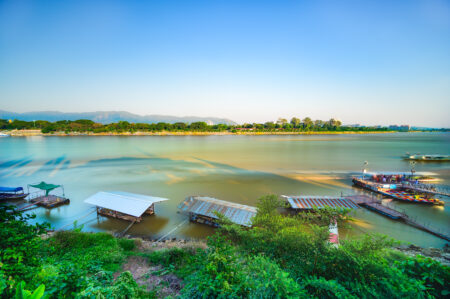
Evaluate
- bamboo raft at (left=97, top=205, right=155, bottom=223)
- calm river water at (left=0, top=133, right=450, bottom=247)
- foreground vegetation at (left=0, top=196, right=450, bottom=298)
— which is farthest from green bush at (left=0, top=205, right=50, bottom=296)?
bamboo raft at (left=97, top=205, right=155, bottom=223)

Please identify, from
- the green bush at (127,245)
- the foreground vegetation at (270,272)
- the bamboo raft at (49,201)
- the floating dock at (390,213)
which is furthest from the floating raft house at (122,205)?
the floating dock at (390,213)

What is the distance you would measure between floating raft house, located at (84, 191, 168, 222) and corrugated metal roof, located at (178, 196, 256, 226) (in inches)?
87.6

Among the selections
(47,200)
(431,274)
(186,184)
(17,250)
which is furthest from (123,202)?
(431,274)

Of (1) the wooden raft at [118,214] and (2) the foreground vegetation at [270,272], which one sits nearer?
(2) the foreground vegetation at [270,272]

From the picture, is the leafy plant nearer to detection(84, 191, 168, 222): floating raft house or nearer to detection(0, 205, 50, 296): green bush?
detection(0, 205, 50, 296): green bush

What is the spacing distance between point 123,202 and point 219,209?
7.19 m

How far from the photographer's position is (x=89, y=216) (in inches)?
552

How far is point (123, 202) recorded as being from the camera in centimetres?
1344

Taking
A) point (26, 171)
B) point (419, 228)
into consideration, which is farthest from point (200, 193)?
point (26, 171)

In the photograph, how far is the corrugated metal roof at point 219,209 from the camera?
11.5 metres

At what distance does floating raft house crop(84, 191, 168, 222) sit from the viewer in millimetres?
12734

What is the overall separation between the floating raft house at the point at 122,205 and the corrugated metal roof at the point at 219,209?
222 centimetres

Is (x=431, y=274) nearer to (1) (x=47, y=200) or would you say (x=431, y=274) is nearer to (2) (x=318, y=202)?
(2) (x=318, y=202)

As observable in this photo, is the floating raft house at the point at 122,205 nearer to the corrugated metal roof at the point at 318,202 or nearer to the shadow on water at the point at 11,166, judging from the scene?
the corrugated metal roof at the point at 318,202
